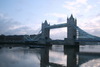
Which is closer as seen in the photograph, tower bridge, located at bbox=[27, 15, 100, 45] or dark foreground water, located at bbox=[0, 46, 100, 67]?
dark foreground water, located at bbox=[0, 46, 100, 67]

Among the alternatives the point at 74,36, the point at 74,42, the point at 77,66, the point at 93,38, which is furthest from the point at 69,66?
the point at 74,36

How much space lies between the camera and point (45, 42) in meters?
72.4

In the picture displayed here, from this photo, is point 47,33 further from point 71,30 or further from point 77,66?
point 77,66

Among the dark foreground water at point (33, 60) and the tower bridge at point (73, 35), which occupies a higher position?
the tower bridge at point (73, 35)

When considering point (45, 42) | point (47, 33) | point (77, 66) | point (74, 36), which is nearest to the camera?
point (77, 66)

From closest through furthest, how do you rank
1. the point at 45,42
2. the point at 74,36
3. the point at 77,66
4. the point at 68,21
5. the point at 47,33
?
the point at 77,66 → the point at 74,36 → the point at 68,21 → the point at 45,42 → the point at 47,33

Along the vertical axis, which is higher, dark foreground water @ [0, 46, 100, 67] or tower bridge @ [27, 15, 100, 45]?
tower bridge @ [27, 15, 100, 45]

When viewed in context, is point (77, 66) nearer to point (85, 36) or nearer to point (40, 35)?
point (85, 36)

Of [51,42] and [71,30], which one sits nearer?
[71,30]

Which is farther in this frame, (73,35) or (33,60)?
(73,35)

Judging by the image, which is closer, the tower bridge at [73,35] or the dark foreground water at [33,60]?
the dark foreground water at [33,60]

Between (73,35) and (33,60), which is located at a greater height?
(73,35)

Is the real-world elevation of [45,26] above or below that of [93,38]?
above

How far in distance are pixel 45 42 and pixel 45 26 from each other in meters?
13.4
